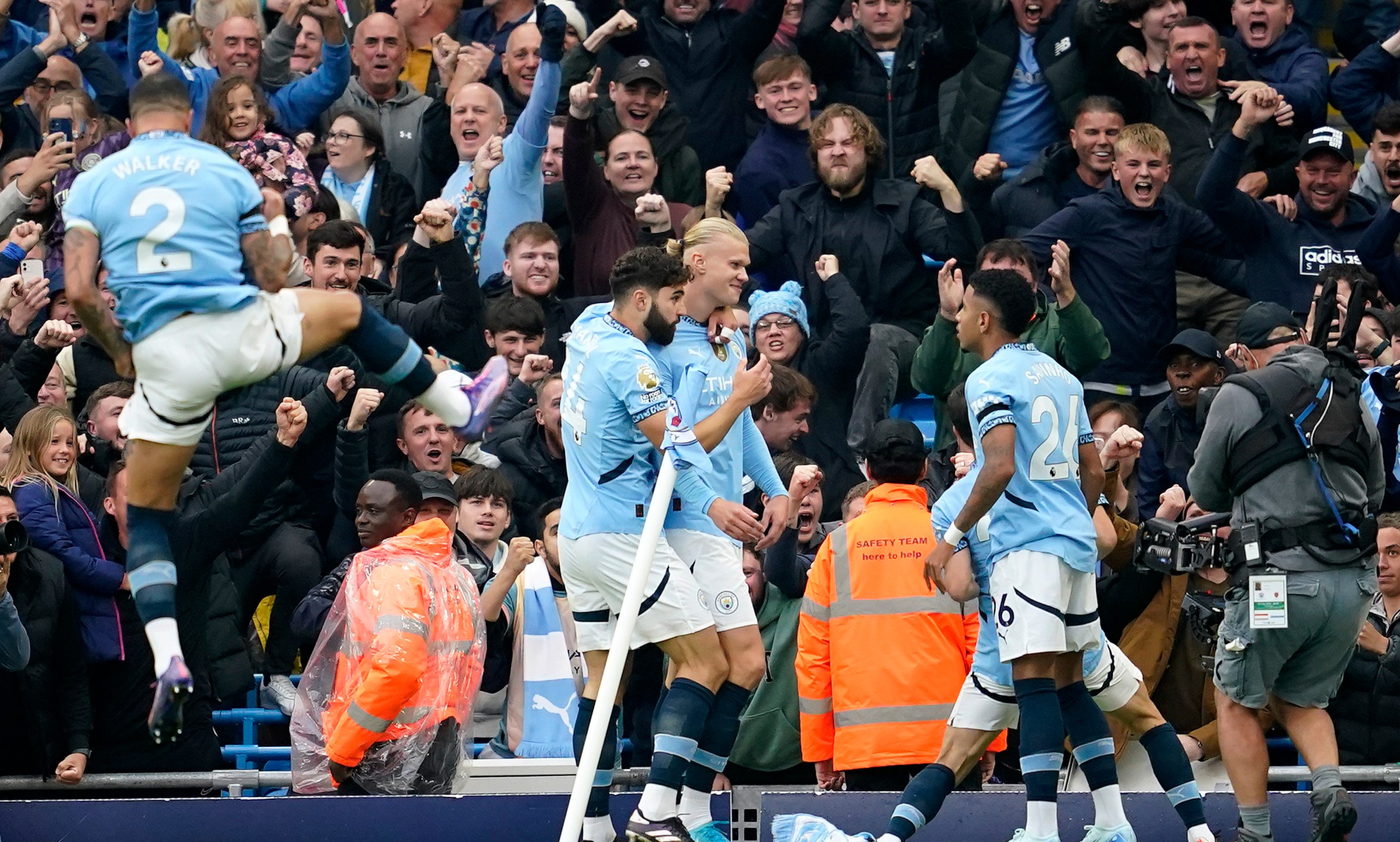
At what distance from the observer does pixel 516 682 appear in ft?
31.2

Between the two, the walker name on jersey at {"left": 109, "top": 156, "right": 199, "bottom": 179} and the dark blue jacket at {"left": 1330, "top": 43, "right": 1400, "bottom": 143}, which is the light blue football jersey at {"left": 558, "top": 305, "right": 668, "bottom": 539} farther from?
the dark blue jacket at {"left": 1330, "top": 43, "right": 1400, "bottom": 143}

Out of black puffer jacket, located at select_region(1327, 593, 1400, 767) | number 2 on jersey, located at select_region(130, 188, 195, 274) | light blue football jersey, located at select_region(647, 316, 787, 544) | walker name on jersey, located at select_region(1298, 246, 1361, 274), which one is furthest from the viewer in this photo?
walker name on jersey, located at select_region(1298, 246, 1361, 274)

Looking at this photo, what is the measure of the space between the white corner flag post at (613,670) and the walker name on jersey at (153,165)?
2.17 m

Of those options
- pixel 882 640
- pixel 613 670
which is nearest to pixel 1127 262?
pixel 882 640

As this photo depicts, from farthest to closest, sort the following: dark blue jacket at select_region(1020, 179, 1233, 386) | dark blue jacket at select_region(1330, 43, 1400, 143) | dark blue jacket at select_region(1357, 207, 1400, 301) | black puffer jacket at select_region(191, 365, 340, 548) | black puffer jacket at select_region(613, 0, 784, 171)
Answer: dark blue jacket at select_region(1330, 43, 1400, 143) → black puffer jacket at select_region(613, 0, 784, 171) → dark blue jacket at select_region(1357, 207, 1400, 301) → dark blue jacket at select_region(1020, 179, 1233, 386) → black puffer jacket at select_region(191, 365, 340, 548)

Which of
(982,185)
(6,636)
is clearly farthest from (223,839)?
(982,185)

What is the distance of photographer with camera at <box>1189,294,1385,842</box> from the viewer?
8.17m

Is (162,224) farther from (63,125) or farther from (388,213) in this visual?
(63,125)

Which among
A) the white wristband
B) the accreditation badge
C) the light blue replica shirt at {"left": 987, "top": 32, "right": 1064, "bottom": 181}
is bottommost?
the accreditation badge

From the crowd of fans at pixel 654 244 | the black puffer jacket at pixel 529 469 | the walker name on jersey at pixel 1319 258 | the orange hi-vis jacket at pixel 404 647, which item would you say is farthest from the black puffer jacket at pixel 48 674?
the walker name on jersey at pixel 1319 258

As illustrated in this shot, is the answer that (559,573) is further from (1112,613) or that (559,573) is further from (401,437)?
(1112,613)

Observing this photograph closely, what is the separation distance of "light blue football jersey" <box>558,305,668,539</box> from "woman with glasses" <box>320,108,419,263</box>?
4547 millimetres

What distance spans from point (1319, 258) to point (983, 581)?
4.78 meters

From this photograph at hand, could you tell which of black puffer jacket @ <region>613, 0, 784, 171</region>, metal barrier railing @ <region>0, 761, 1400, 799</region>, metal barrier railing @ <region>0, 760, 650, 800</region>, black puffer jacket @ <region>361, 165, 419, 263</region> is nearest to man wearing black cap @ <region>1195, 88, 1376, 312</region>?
black puffer jacket @ <region>613, 0, 784, 171</region>
